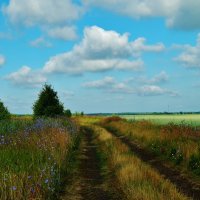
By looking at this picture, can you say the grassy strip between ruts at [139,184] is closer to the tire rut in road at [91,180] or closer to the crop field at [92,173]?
the crop field at [92,173]

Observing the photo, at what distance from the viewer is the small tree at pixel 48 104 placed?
48812 millimetres

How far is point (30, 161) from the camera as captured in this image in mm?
12328

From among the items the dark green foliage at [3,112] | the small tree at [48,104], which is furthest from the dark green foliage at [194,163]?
the small tree at [48,104]

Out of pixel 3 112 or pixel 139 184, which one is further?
pixel 3 112

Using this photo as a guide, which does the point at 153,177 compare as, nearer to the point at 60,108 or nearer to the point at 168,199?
the point at 168,199

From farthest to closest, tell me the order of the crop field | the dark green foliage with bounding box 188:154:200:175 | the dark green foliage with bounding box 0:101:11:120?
the dark green foliage with bounding box 0:101:11:120 < the dark green foliage with bounding box 188:154:200:175 < the crop field

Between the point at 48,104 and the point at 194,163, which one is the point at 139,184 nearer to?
the point at 194,163

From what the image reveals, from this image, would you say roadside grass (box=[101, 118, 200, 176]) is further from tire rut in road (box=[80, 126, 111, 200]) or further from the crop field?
tire rut in road (box=[80, 126, 111, 200])

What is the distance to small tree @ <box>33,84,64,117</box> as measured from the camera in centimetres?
4881

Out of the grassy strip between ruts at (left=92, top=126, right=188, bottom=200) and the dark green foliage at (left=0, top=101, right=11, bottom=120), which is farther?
the dark green foliage at (left=0, top=101, right=11, bottom=120)

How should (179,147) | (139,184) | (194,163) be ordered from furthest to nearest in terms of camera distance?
(179,147) < (194,163) < (139,184)

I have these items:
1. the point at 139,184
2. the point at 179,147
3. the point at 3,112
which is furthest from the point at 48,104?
the point at 139,184

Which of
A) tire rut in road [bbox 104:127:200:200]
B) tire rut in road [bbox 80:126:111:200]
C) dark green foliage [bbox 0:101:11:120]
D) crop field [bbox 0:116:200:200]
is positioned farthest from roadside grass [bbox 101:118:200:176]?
dark green foliage [bbox 0:101:11:120]

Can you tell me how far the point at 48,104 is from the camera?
163 ft
